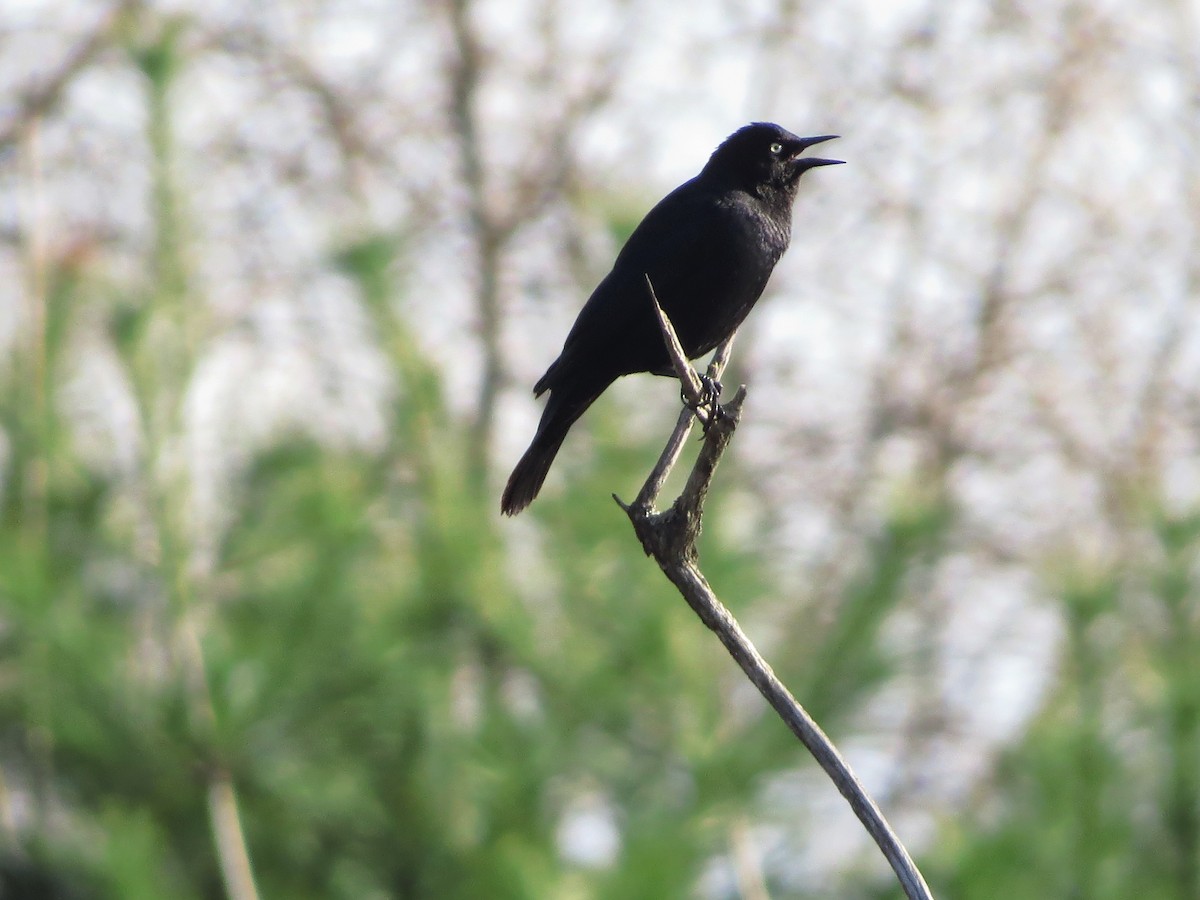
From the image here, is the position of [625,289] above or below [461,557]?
below

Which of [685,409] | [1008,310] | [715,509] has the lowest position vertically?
[685,409]

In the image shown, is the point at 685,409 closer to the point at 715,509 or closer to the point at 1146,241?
the point at 715,509

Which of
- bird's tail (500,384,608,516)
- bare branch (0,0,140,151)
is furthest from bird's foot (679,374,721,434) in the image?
bare branch (0,0,140,151)

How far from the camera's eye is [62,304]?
581cm

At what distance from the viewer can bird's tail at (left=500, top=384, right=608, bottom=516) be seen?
138 inches

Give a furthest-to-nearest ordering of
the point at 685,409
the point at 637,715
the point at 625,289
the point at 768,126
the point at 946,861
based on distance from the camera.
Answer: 1. the point at 637,715
2. the point at 946,861
3. the point at 768,126
4. the point at 625,289
5. the point at 685,409

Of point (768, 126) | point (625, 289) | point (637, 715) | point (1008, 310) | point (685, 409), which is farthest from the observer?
point (1008, 310)

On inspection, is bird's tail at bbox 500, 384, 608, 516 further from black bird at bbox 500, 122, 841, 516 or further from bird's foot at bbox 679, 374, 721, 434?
bird's foot at bbox 679, 374, 721, 434

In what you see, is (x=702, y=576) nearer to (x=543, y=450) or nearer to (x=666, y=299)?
(x=543, y=450)

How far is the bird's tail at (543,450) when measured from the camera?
11.5ft

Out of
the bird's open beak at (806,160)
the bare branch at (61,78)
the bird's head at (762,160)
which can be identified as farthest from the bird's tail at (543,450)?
the bare branch at (61,78)

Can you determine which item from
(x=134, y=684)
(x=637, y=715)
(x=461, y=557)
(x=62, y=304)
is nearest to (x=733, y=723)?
(x=637, y=715)

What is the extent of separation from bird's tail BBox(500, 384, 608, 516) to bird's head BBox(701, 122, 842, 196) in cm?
76

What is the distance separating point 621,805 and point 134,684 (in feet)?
5.95
